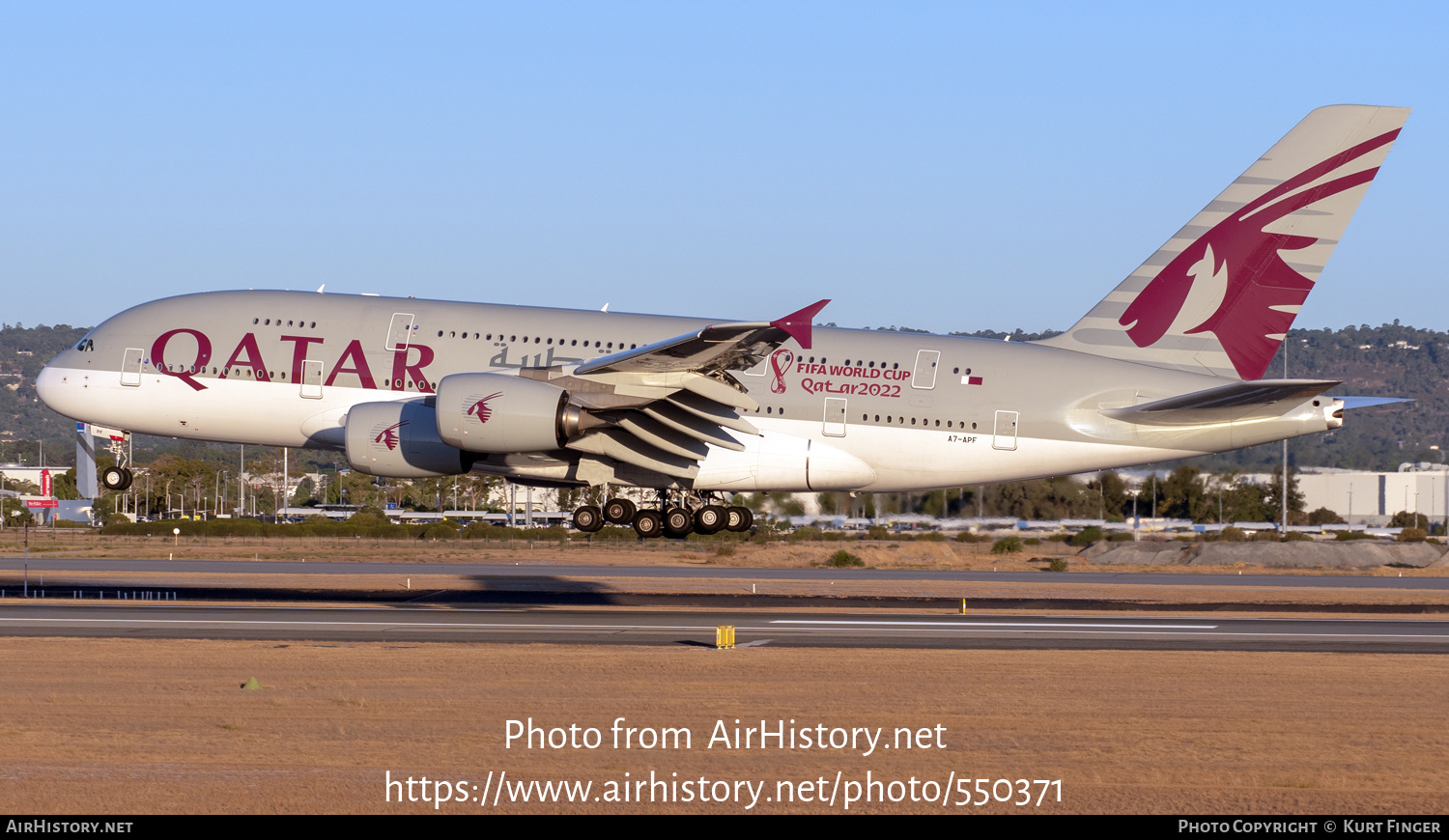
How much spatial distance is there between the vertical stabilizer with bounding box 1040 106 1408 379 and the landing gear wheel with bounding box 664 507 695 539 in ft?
31.3

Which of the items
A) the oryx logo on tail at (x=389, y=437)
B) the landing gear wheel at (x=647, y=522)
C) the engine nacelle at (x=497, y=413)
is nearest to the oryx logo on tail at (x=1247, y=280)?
the landing gear wheel at (x=647, y=522)

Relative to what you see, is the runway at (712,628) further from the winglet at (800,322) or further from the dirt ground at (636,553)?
the dirt ground at (636,553)

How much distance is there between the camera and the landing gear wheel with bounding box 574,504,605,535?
103ft

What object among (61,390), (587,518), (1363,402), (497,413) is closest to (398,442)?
(497,413)

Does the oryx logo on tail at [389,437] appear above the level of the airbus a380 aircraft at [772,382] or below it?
below

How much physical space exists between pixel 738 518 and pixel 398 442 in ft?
25.5

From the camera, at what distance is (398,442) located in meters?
29.9

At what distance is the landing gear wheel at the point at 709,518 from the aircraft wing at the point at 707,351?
12.3 feet

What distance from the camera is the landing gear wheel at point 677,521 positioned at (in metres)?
32.0

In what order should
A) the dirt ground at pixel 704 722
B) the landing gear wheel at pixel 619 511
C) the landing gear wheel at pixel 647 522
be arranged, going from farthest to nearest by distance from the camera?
the landing gear wheel at pixel 647 522 → the landing gear wheel at pixel 619 511 → the dirt ground at pixel 704 722

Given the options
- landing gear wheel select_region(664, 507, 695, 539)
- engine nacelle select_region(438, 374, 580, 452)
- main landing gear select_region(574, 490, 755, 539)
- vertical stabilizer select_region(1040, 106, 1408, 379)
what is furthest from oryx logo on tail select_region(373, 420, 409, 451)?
vertical stabilizer select_region(1040, 106, 1408, 379)

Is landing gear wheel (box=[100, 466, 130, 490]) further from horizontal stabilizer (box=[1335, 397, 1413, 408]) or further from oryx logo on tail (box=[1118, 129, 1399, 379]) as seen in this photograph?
horizontal stabilizer (box=[1335, 397, 1413, 408])

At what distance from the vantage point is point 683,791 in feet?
48.7
